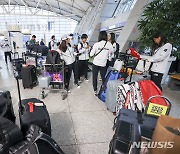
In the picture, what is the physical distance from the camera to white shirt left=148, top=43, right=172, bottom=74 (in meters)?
2.57

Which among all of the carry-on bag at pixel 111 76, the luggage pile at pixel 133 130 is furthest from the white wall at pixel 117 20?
the luggage pile at pixel 133 130

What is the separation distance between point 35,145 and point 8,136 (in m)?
0.21

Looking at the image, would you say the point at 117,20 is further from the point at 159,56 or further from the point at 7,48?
the point at 159,56

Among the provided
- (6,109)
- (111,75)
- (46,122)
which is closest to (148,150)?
(46,122)

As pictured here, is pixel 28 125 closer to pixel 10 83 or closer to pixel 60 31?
pixel 10 83

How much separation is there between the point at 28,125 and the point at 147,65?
2.41 metres

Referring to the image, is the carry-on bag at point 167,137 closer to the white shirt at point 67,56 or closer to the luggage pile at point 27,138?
the luggage pile at point 27,138

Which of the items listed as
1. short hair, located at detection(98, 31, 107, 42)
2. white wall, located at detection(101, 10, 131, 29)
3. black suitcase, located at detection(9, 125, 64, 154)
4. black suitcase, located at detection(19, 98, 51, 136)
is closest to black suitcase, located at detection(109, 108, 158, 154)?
black suitcase, located at detection(9, 125, 64, 154)

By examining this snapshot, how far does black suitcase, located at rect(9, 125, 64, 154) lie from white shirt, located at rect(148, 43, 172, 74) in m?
2.20

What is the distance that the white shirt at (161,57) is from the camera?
257 cm

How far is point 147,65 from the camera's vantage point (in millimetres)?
2977

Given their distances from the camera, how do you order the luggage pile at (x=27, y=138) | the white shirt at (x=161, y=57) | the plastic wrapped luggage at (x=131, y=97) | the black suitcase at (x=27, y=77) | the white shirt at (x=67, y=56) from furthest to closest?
the black suitcase at (x=27, y=77) < the white shirt at (x=67, y=56) < the white shirt at (x=161, y=57) < the plastic wrapped luggage at (x=131, y=97) < the luggage pile at (x=27, y=138)

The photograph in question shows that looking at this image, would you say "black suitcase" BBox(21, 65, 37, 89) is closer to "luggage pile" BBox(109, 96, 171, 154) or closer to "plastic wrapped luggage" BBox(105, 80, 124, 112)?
"plastic wrapped luggage" BBox(105, 80, 124, 112)

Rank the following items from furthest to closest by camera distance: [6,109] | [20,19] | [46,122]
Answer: [20,19], [6,109], [46,122]
